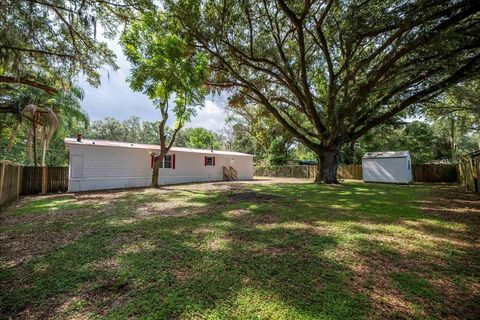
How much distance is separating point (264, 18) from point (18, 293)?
12222 mm

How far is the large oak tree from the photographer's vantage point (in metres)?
6.52

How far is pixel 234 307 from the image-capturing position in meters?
2.12

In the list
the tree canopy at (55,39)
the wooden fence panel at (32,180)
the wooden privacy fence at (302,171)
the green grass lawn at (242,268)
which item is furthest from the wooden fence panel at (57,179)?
the wooden privacy fence at (302,171)

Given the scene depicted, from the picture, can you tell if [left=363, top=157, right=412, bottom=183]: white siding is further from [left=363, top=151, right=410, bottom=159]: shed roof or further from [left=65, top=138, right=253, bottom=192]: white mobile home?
[left=65, top=138, right=253, bottom=192]: white mobile home

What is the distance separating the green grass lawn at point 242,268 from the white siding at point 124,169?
728cm

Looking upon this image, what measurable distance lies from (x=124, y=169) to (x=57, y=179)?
10.7ft

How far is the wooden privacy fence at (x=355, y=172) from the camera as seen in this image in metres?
16.2

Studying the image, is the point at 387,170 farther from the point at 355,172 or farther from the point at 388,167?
the point at 355,172

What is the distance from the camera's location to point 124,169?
1382 centimetres

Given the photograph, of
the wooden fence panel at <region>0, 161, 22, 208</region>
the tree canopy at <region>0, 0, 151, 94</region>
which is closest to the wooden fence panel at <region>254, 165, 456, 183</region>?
the tree canopy at <region>0, 0, 151, 94</region>

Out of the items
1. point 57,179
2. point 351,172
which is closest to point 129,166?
point 57,179

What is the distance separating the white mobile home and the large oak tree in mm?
6223

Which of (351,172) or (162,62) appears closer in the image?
(162,62)

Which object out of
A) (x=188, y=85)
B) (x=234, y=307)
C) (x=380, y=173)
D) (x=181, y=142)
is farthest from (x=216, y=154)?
(x=181, y=142)
